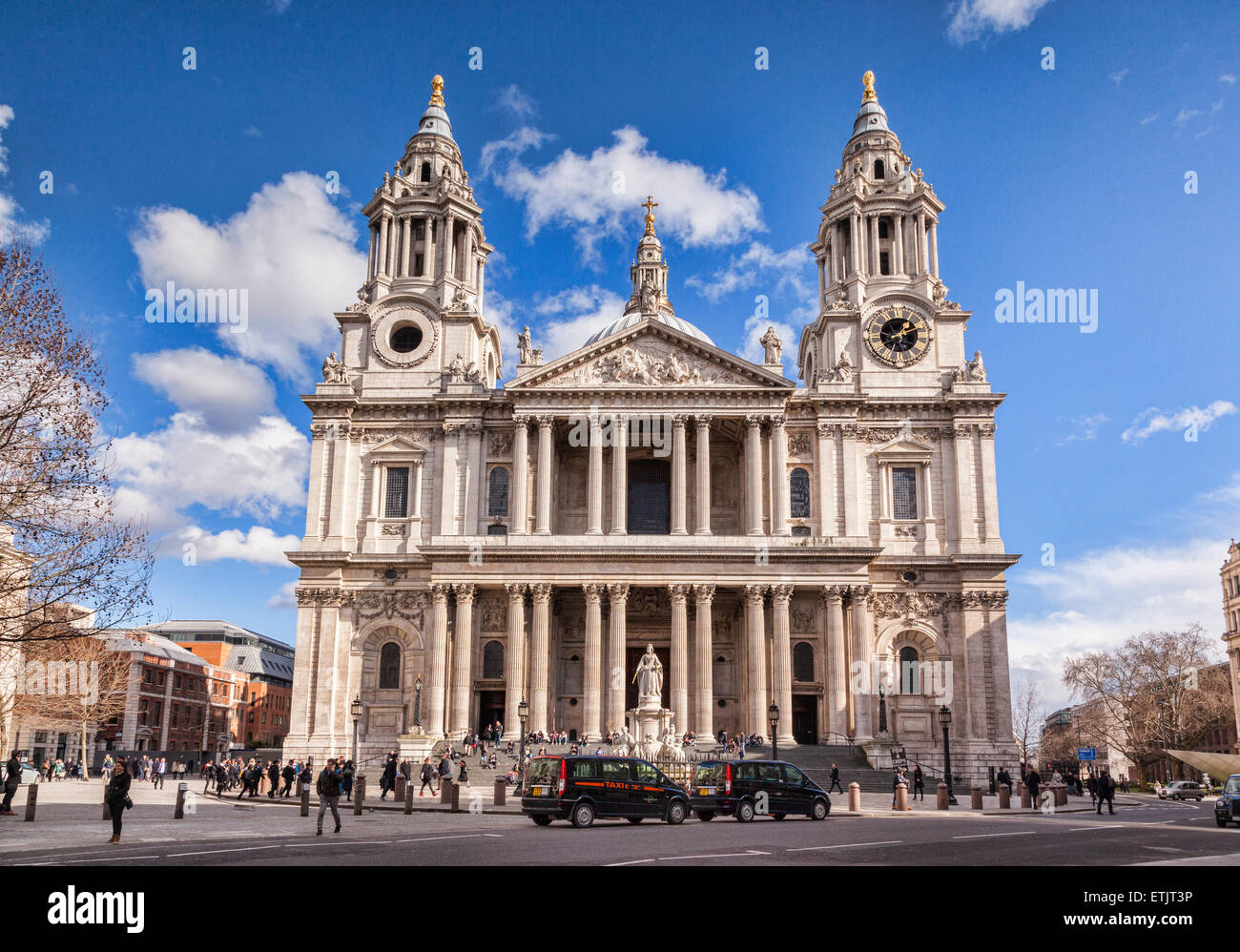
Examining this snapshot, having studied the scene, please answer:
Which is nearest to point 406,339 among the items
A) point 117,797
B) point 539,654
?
point 539,654

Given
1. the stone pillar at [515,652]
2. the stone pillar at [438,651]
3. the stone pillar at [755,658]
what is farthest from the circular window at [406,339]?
the stone pillar at [755,658]

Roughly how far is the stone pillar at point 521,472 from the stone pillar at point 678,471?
7761 millimetres

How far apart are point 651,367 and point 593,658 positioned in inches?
610

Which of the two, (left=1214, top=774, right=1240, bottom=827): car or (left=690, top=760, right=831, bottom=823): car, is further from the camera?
(left=690, top=760, right=831, bottom=823): car

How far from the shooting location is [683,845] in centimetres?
1998

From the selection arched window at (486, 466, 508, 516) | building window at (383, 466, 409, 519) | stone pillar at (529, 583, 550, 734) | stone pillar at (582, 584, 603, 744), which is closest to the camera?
stone pillar at (582, 584, 603, 744)

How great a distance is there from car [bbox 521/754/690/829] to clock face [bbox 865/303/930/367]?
37.0 meters

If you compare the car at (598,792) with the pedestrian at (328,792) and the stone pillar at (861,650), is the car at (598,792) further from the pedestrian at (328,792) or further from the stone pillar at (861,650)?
the stone pillar at (861,650)

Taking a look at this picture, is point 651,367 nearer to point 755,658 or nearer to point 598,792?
point 755,658

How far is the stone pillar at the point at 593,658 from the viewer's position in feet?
162

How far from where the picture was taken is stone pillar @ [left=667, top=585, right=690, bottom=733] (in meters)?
50.2

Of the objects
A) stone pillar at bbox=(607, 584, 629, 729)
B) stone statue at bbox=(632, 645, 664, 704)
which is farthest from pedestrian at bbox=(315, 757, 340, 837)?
stone pillar at bbox=(607, 584, 629, 729)

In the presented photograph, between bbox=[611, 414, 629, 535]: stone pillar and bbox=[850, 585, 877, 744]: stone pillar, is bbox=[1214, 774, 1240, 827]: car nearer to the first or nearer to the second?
bbox=[850, 585, 877, 744]: stone pillar

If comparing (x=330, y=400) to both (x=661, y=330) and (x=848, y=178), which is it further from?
(x=848, y=178)
